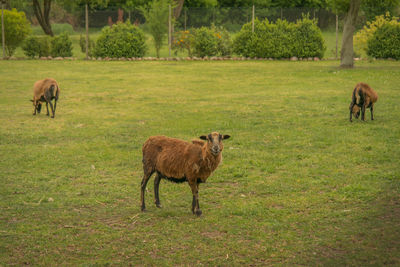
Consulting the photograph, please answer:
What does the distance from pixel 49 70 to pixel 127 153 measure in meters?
15.8

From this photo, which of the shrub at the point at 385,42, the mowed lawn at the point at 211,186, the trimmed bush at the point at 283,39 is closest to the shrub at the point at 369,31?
the shrub at the point at 385,42

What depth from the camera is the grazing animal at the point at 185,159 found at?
6.02 metres

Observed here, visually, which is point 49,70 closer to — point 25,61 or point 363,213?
point 25,61

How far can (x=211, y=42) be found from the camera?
29641mm

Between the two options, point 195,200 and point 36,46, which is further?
point 36,46

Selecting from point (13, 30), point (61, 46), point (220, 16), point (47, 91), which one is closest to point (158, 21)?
point (61, 46)

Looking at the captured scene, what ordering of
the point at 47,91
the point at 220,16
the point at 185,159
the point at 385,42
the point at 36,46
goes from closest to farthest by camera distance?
the point at 185,159
the point at 47,91
the point at 385,42
the point at 36,46
the point at 220,16

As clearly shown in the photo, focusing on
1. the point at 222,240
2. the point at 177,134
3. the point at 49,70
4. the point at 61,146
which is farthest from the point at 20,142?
the point at 49,70

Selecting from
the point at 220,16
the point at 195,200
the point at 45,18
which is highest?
the point at 220,16

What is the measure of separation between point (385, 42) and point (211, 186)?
77.7 ft

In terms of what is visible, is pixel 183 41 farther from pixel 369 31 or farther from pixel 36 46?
pixel 369 31

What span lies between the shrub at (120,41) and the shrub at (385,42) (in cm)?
1310

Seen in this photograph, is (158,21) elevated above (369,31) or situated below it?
above

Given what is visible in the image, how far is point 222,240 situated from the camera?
5.65m
